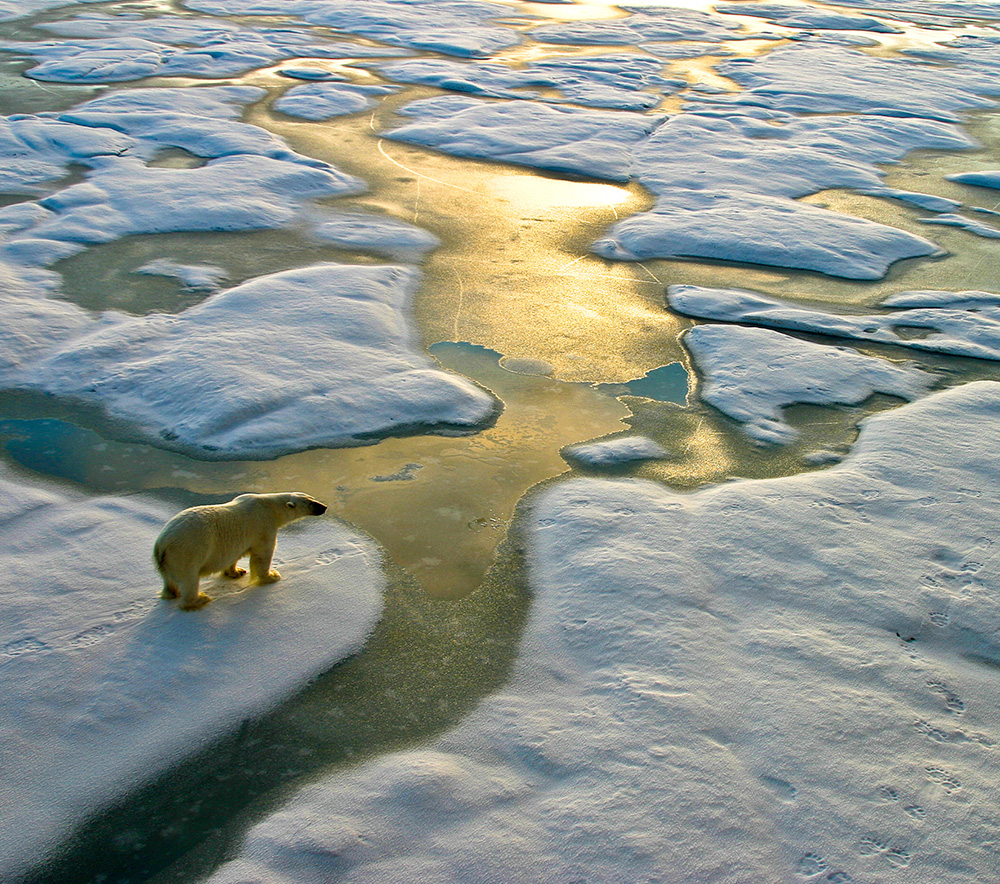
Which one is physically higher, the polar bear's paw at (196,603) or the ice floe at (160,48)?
the ice floe at (160,48)

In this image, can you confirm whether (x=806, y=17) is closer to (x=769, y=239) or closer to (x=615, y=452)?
(x=769, y=239)

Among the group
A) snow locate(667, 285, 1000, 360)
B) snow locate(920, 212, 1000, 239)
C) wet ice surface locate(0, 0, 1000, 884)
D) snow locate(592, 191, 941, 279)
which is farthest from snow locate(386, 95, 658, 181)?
snow locate(667, 285, 1000, 360)

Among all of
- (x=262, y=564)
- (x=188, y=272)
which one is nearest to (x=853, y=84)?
(x=188, y=272)

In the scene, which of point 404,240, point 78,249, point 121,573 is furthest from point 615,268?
point 121,573

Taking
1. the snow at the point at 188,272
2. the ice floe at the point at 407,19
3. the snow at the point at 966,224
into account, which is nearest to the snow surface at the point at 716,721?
the snow at the point at 188,272

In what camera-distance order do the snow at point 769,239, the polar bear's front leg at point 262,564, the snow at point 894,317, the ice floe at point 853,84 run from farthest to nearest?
the ice floe at point 853,84 → the snow at point 769,239 → the snow at point 894,317 → the polar bear's front leg at point 262,564

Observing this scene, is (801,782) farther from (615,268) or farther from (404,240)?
(404,240)

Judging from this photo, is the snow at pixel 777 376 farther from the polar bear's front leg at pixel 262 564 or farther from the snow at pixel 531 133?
A: the snow at pixel 531 133
